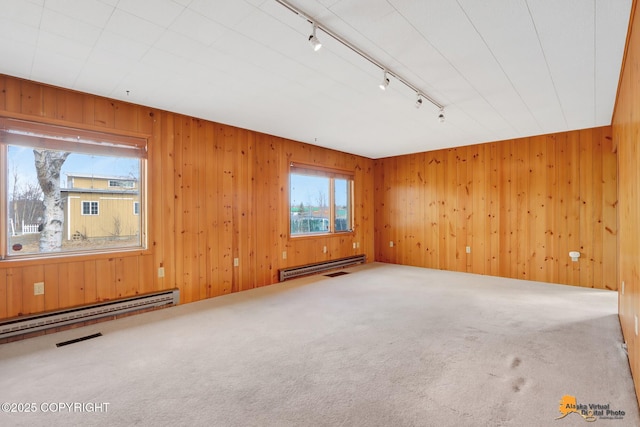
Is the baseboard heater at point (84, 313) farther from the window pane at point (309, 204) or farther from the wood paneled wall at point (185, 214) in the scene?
the window pane at point (309, 204)

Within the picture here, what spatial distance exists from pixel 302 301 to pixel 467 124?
319 centimetres

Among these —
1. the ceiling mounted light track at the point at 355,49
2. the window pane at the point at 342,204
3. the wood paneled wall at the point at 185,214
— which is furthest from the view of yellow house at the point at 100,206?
the window pane at the point at 342,204

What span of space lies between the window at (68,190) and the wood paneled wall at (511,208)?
471cm

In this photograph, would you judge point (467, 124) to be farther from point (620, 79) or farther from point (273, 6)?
point (273, 6)

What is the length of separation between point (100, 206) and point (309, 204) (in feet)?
10.4

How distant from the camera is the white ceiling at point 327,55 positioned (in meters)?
1.80

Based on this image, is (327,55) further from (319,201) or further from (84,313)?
(319,201)

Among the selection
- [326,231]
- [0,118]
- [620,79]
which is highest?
[620,79]

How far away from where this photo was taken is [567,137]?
14.7ft

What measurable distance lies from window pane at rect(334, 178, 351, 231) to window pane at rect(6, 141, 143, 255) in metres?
3.55

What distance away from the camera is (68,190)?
3.06 metres

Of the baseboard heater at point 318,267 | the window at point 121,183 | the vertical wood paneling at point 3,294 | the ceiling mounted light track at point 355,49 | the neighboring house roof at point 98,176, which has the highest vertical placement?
the ceiling mounted light track at point 355,49

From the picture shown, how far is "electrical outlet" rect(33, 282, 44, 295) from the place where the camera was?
274 cm

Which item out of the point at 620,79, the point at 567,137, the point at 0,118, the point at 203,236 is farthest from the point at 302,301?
the point at 567,137
